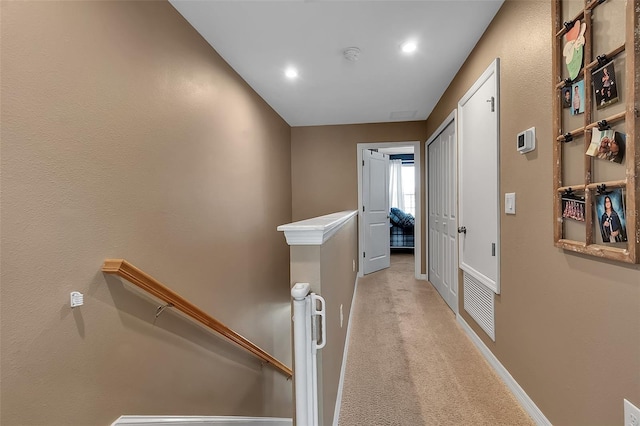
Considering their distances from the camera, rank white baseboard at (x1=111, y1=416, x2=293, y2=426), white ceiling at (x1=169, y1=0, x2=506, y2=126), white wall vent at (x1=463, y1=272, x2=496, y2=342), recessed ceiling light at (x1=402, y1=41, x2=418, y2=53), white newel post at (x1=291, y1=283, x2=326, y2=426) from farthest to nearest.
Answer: recessed ceiling light at (x1=402, y1=41, x2=418, y2=53), white wall vent at (x1=463, y1=272, x2=496, y2=342), white ceiling at (x1=169, y1=0, x2=506, y2=126), white baseboard at (x1=111, y1=416, x2=293, y2=426), white newel post at (x1=291, y1=283, x2=326, y2=426)

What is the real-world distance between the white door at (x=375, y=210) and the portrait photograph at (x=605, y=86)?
11.5 feet

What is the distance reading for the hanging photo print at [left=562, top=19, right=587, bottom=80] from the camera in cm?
111

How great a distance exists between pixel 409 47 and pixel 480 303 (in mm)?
2081

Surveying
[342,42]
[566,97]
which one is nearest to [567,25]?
[566,97]

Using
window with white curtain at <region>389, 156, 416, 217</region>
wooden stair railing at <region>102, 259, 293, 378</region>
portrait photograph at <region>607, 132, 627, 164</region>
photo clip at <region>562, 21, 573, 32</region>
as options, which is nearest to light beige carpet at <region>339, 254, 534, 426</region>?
wooden stair railing at <region>102, 259, 293, 378</region>

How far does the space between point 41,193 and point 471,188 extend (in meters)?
2.62

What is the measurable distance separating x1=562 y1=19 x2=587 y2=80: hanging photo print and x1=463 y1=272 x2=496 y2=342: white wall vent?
1.42m

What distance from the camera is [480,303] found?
85.4 inches

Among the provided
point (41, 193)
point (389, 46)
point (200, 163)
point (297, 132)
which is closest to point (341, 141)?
point (297, 132)

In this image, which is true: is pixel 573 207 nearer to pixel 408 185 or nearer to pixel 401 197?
pixel 401 197

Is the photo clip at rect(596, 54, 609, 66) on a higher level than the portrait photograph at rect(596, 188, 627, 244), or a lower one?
higher

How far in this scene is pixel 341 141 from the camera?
14.8 ft

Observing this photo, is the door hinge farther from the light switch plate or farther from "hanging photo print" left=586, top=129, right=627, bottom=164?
"hanging photo print" left=586, top=129, right=627, bottom=164

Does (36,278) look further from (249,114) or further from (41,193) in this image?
(249,114)
